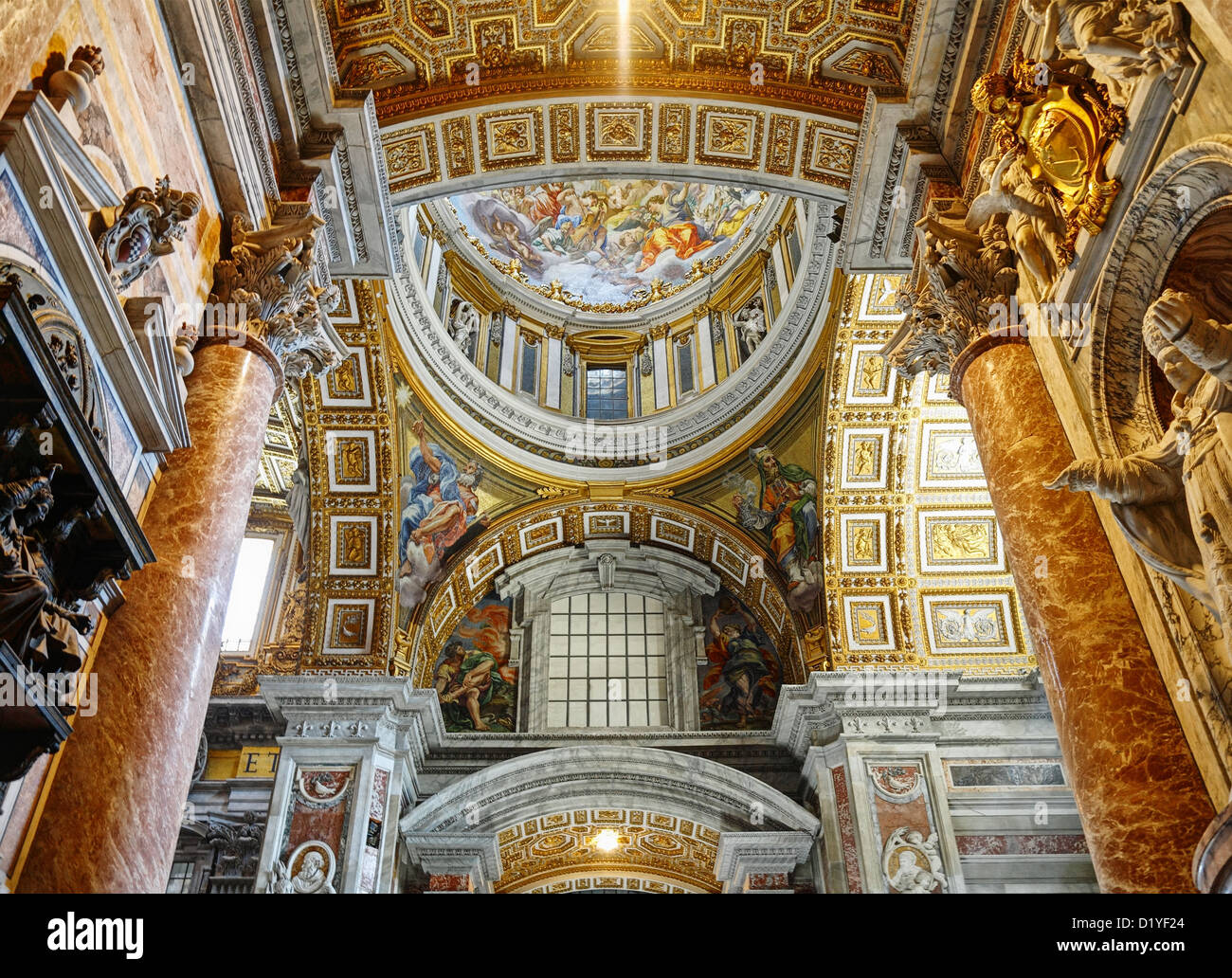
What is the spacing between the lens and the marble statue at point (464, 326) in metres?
16.2

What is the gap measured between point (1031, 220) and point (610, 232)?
12504 mm

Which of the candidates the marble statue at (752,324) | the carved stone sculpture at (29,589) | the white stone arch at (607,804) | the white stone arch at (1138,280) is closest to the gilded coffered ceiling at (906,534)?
the white stone arch at (607,804)

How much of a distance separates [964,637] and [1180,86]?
10.1m

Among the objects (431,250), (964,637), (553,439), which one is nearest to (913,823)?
(964,637)

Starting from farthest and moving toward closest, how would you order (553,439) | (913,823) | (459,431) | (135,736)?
(553,439), (459,431), (913,823), (135,736)

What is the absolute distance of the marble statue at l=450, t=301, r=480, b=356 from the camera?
53.3ft

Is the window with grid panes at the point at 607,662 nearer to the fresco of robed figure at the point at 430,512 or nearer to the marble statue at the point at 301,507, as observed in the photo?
the fresco of robed figure at the point at 430,512

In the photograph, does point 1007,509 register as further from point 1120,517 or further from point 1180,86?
point 1180,86

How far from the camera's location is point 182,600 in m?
5.90

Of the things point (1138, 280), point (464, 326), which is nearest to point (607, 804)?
point (464, 326)

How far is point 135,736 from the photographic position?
535 centimetres

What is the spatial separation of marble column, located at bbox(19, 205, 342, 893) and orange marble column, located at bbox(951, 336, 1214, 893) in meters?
4.74

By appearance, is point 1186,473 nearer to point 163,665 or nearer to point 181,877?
point 163,665

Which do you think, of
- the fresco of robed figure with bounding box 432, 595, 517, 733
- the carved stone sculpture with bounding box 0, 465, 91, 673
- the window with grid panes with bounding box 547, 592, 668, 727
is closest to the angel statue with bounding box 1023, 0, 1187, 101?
the carved stone sculpture with bounding box 0, 465, 91, 673
